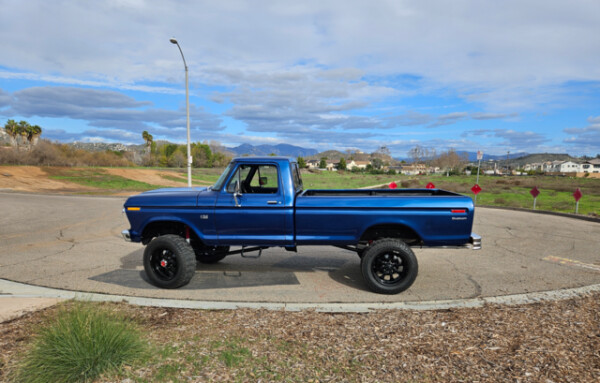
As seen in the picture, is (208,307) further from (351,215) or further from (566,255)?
(566,255)

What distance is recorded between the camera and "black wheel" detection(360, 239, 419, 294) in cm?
516

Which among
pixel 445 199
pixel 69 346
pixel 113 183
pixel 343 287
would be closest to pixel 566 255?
pixel 445 199

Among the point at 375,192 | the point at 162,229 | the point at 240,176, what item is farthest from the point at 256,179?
the point at 375,192

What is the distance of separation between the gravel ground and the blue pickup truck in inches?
36.4

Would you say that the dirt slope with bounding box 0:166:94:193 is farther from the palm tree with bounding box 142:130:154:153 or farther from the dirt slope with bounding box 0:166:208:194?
the palm tree with bounding box 142:130:154:153

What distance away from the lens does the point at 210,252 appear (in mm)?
6262

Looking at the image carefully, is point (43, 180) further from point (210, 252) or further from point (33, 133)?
point (33, 133)

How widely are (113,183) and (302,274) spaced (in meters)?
32.3

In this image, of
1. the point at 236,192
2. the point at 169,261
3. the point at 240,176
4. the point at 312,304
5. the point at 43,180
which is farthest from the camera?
the point at 43,180

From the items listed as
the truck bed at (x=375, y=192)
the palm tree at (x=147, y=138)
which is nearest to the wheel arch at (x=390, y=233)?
the truck bed at (x=375, y=192)

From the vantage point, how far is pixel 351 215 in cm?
524

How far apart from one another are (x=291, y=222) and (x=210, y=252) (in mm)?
1845

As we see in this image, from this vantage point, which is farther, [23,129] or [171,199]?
[23,129]

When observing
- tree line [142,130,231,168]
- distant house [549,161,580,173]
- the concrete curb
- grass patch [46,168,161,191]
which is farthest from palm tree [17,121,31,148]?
distant house [549,161,580,173]
